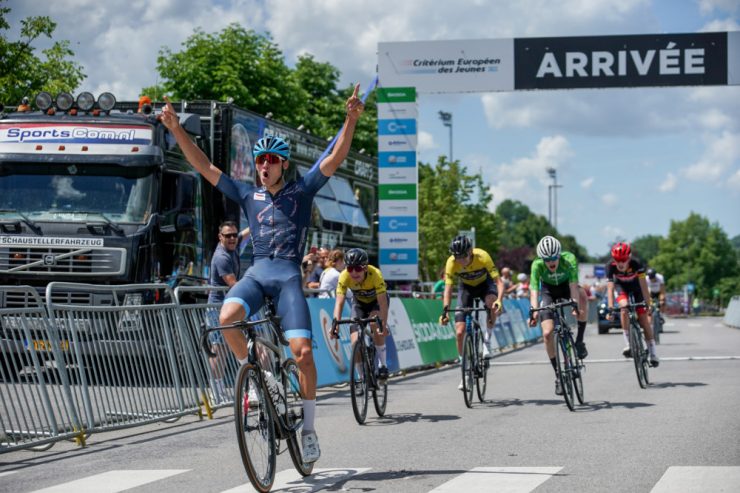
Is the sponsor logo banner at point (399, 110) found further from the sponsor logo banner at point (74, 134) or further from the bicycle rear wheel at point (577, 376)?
the bicycle rear wheel at point (577, 376)

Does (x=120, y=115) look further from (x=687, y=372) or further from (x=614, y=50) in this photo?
(x=614, y=50)

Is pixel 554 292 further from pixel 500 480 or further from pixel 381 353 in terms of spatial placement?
pixel 500 480

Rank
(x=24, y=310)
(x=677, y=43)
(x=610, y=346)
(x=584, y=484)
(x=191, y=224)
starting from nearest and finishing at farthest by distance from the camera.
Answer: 1. (x=584, y=484)
2. (x=24, y=310)
3. (x=191, y=224)
4. (x=677, y=43)
5. (x=610, y=346)

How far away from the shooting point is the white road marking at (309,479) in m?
6.90

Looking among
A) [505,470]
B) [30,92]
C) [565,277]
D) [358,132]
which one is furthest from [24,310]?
[358,132]

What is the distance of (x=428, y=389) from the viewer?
15016 mm

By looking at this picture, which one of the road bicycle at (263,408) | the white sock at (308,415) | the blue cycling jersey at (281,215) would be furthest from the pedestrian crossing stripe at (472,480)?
the blue cycling jersey at (281,215)

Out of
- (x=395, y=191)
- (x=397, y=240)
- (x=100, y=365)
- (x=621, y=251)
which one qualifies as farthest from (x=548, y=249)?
(x=397, y=240)

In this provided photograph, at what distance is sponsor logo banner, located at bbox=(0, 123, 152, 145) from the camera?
14.6 metres

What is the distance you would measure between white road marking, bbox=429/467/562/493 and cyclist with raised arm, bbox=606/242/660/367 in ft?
24.5

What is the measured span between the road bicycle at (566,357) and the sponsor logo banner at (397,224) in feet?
38.6

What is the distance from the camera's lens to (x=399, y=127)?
80.0 ft

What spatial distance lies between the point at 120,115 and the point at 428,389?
5.49m

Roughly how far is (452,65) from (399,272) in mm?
4566
